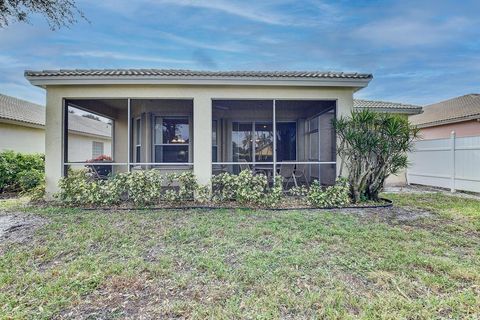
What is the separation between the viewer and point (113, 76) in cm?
698

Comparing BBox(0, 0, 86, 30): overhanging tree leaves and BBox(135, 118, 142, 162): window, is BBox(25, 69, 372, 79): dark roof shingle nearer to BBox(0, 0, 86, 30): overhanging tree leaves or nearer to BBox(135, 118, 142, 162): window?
BBox(0, 0, 86, 30): overhanging tree leaves

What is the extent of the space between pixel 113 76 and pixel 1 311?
19.4ft

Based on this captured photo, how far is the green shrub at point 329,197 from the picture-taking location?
695 centimetres

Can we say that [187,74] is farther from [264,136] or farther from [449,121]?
[449,121]

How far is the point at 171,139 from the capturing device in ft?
31.9

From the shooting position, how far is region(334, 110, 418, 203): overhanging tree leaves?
686 centimetres

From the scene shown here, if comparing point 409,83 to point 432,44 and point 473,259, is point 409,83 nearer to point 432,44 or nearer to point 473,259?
point 432,44

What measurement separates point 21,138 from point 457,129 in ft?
70.6

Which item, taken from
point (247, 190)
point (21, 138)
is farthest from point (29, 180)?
point (247, 190)

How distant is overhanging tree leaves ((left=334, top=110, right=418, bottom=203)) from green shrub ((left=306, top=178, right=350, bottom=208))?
0.48 meters

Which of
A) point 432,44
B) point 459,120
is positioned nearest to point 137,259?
point 459,120

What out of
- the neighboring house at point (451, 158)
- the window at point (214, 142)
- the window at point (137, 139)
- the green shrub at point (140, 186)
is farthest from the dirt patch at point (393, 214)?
the window at point (137, 139)

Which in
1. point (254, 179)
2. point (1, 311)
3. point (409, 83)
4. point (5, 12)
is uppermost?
point (409, 83)

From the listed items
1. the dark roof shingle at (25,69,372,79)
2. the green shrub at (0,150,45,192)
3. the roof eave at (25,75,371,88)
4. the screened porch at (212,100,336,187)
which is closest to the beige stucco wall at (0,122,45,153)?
the green shrub at (0,150,45,192)
